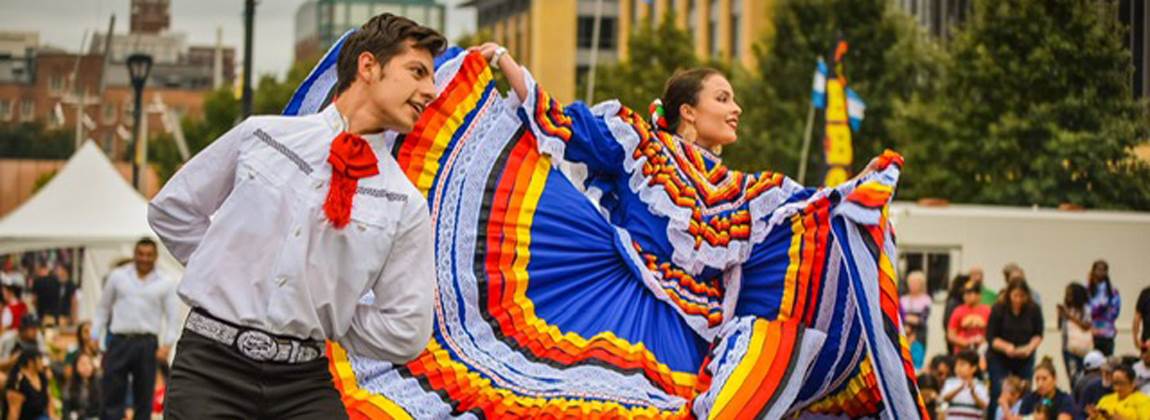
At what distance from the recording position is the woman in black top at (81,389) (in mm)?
17906

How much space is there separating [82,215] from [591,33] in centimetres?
7220

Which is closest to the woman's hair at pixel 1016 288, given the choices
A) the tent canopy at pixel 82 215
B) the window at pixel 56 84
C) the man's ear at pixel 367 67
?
the tent canopy at pixel 82 215

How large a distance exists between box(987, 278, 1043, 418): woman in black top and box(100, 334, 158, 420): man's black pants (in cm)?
598

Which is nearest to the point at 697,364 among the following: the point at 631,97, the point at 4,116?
the point at 631,97

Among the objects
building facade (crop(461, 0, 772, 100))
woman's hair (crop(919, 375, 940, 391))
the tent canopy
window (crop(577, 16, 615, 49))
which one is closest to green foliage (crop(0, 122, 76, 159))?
building facade (crop(461, 0, 772, 100))

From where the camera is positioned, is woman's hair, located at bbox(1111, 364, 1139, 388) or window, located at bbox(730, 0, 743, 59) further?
window, located at bbox(730, 0, 743, 59)

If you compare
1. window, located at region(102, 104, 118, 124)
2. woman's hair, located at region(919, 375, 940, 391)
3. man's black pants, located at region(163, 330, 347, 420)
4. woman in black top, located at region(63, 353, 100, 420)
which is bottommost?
woman in black top, located at region(63, 353, 100, 420)

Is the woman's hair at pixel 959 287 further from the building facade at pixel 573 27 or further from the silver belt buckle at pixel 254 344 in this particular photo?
the building facade at pixel 573 27

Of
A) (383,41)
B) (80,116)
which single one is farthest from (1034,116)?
(80,116)

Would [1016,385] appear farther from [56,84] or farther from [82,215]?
[56,84]

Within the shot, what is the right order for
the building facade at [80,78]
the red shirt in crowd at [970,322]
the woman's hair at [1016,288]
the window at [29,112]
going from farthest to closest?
the window at [29,112] → the building facade at [80,78] → the red shirt in crowd at [970,322] → the woman's hair at [1016,288]

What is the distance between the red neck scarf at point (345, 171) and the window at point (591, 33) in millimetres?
89434

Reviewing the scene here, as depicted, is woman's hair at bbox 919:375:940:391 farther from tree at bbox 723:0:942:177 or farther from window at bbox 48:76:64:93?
window at bbox 48:76:64:93

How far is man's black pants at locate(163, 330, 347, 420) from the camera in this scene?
565 cm
